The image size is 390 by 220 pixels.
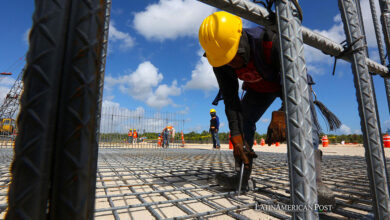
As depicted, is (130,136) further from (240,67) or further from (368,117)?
(368,117)

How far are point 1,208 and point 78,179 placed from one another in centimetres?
142

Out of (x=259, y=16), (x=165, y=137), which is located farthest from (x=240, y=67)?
(x=165, y=137)

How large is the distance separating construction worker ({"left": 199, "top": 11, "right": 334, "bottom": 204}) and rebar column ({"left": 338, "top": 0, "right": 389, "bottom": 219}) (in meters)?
0.33

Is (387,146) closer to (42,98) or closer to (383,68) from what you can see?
(383,68)

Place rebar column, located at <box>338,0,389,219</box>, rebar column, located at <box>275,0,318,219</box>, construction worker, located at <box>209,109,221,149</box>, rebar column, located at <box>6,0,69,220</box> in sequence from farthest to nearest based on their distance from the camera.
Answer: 1. construction worker, located at <box>209,109,221,149</box>
2. rebar column, located at <box>338,0,389,219</box>
3. rebar column, located at <box>275,0,318,219</box>
4. rebar column, located at <box>6,0,69,220</box>

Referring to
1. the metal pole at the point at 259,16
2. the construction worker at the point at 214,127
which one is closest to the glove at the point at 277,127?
the metal pole at the point at 259,16

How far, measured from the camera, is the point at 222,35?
5.18ft

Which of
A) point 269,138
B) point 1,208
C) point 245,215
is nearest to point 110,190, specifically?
point 1,208

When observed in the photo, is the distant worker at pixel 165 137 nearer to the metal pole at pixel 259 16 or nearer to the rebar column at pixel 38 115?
the metal pole at pixel 259 16

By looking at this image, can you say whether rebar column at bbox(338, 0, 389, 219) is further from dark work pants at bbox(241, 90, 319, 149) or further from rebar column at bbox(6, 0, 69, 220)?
rebar column at bbox(6, 0, 69, 220)

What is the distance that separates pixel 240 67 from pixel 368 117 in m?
0.98

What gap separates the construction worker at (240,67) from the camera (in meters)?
1.58

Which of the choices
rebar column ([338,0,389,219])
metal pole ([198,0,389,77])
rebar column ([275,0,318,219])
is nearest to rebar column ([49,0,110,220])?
metal pole ([198,0,389,77])

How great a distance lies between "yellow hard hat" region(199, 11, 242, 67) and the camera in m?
1.58
